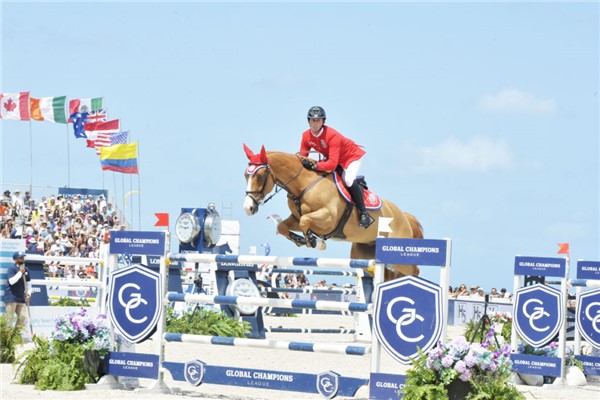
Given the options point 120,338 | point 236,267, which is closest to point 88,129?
point 236,267

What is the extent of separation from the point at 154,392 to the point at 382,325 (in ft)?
6.83

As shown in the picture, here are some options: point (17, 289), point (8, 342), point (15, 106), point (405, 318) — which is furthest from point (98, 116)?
point (405, 318)

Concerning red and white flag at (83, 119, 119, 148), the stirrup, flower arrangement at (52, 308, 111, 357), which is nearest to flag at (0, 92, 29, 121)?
red and white flag at (83, 119, 119, 148)

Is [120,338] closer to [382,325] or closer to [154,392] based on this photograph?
[154,392]

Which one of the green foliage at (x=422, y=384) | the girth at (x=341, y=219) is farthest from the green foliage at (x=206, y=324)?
the green foliage at (x=422, y=384)

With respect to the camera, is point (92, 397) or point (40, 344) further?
point (40, 344)

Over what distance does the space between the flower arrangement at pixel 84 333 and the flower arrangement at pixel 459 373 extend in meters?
2.80

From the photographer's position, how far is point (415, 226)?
33.3ft

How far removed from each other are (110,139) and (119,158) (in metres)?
2.02

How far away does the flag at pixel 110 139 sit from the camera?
98.2 ft

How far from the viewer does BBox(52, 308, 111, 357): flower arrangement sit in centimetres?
750

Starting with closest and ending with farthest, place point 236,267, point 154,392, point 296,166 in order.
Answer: point 154,392 < point 296,166 < point 236,267

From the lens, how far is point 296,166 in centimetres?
859

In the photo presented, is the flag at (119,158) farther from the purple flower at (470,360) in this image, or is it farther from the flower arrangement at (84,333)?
the purple flower at (470,360)
